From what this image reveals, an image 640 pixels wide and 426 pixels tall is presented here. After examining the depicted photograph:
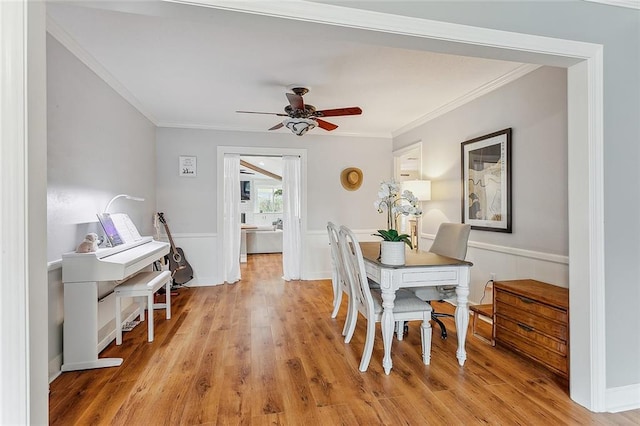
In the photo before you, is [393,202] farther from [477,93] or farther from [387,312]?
[477,93]

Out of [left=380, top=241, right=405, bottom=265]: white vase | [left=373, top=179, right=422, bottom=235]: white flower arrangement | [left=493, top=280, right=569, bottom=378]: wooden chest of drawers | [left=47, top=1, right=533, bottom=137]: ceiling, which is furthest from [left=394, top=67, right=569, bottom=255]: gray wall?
[left=380, top=241, right=405, bottom=265]: white vase

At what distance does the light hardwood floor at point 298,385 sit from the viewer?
5.94 ft

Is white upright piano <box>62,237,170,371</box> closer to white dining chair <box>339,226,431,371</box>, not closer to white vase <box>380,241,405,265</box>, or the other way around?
white dining chair <box>339,226,431,371</box>

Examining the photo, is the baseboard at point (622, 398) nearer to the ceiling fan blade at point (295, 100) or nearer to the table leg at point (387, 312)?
the table leg at point (387, 312)

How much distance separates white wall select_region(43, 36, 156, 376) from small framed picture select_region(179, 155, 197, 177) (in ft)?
3.59

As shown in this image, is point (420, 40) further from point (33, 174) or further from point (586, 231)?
point (33, 174)

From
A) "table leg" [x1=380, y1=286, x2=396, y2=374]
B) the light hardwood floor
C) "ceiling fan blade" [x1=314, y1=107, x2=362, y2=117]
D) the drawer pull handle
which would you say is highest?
"ceiling fan blade" [x1=314, y1=107, x2=362, y2=117]

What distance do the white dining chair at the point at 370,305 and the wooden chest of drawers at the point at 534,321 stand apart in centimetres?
69

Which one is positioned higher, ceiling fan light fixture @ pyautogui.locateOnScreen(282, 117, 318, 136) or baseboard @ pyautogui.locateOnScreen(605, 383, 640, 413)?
ceiling fan light fixture @ pyautogui.locateOnScreen(282, 117, 318, 136)

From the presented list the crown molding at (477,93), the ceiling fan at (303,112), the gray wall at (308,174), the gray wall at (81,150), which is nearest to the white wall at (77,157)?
the gray wall at (81,150)

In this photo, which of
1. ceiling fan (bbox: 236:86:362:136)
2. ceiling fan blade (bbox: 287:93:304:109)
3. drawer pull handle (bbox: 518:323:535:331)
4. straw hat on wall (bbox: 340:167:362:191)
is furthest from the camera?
straw hat on wall (bbox: 340:167:362:191)

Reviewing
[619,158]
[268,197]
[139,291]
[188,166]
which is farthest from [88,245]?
[268,197]

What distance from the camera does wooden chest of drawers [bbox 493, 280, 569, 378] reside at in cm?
215

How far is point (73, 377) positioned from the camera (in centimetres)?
226
